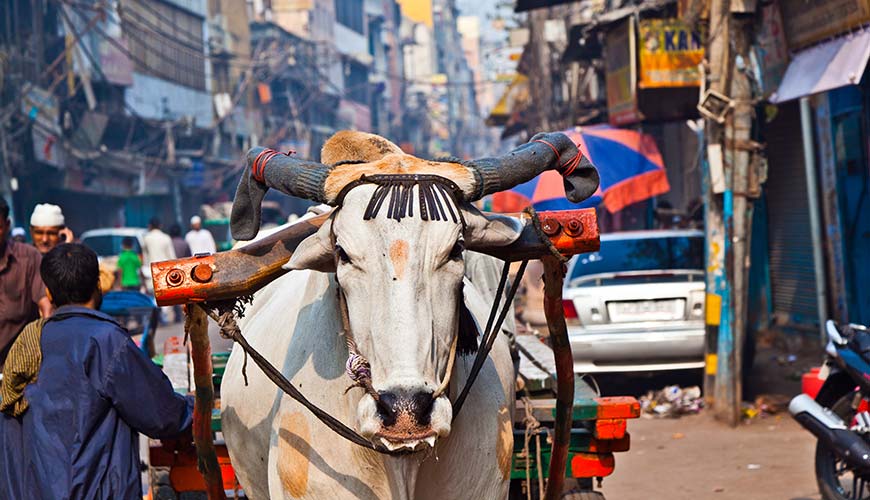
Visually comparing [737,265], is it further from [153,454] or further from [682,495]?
[153,454]

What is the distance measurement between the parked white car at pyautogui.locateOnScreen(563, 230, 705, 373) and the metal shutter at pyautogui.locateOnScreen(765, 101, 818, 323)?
8.25 feet

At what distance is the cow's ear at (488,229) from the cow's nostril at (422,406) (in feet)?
1.74

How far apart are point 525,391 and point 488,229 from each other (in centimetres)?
192

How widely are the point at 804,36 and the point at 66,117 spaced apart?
2135 cm

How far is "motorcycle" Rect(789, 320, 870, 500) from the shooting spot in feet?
19.8

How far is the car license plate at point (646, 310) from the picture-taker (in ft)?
33.3

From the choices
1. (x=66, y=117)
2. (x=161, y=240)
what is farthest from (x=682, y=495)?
(x=66, y=117)

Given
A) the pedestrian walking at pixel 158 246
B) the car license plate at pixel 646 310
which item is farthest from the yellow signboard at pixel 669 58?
the pedestrian walking at pixel 158 246

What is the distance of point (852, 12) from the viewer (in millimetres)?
9047

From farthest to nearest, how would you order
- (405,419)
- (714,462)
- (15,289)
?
(714,462)
(15,289)
(405,419)

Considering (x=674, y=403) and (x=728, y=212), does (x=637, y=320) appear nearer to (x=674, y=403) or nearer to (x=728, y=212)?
(x=674, y=403)

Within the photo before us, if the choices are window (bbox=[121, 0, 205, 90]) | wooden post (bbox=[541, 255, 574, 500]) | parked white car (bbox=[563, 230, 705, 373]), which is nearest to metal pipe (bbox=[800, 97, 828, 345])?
parked white car (bbox=[563, 230, 705, 373])

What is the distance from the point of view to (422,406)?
2.78m

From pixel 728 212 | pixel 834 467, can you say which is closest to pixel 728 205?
pixel 728 212
